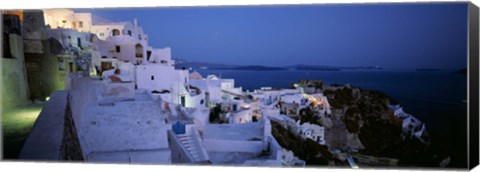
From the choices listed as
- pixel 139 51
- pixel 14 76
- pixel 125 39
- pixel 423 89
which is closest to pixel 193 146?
pixel 139 51

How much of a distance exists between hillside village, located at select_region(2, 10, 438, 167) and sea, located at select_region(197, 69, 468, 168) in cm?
11

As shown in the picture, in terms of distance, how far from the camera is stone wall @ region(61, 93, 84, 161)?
4.34 metres

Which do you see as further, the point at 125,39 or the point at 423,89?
the point at 125,39

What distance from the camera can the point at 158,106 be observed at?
506 cm

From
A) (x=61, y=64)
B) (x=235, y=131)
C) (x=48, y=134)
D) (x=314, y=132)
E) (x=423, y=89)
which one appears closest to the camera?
(x=48, y=134)

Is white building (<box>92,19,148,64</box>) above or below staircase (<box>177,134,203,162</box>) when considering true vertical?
above

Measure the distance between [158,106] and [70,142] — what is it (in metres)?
1.11

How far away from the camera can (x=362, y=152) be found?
4.73m

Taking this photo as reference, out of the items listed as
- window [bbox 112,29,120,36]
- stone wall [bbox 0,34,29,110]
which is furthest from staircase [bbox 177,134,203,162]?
stone wall [bbox 0,34,29,110]

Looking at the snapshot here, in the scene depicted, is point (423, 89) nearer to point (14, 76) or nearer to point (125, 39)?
point (125, 39)

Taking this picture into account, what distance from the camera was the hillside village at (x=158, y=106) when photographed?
15.8ft

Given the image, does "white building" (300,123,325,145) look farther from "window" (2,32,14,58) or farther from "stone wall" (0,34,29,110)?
"window" (2,32,14,58)

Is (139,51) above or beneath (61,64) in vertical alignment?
above

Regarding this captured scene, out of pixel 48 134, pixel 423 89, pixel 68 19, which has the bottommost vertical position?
pixel 48 134
